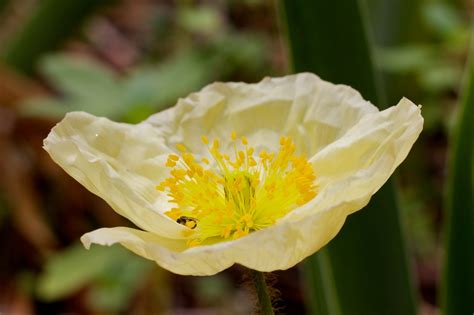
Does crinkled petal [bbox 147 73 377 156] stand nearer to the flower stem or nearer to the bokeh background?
the flower stem

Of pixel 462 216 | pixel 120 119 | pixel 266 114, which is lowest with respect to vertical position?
pixel 120 119

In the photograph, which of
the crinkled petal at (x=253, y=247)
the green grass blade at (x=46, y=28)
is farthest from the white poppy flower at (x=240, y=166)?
the green grass blade at (x=46, y=28)

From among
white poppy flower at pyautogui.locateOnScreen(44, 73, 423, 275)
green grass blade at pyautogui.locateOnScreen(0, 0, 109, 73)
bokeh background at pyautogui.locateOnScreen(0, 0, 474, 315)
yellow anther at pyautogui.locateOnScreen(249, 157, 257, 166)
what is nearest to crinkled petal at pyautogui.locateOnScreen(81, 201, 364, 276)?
white poppy flower at pyautogui.locateOnScreen(44, 73, 423, 275)

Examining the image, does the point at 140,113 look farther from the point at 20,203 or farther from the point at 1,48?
the point at 1,48

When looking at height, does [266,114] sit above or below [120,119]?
above

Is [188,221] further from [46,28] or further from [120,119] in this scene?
[46,28]

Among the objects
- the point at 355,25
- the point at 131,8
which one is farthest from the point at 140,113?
the point at 131,8

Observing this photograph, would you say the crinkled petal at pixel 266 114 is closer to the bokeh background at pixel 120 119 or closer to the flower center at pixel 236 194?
the flower center at pixel 236 194

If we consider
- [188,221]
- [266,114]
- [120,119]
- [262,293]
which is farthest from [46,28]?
[262,293]
